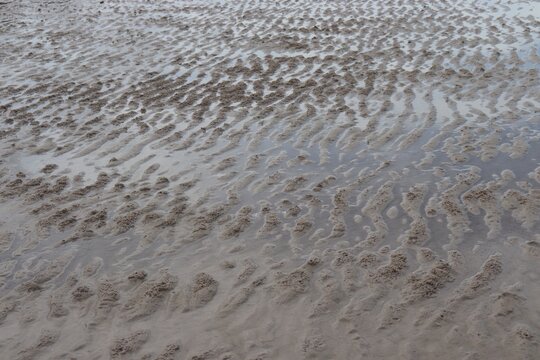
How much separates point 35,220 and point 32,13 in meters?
16.7

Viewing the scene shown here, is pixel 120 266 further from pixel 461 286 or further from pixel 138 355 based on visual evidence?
pixel 461 286

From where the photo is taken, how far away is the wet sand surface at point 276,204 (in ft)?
15.4

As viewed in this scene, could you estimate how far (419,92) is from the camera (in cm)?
1032

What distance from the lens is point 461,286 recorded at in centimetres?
506

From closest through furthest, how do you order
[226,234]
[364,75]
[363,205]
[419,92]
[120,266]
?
[120,266], [226,234], [363,205], [419,92], [364,75]

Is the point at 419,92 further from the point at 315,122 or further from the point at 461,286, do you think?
the point at 461,286

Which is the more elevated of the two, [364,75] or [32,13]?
[32,13]

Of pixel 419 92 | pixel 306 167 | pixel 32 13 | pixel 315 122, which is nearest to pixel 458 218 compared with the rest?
pixel 306 167

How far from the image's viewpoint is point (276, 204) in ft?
22.0

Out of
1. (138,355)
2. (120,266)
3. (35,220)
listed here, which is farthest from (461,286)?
(35,220)

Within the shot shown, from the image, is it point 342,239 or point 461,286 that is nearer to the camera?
point 461,286

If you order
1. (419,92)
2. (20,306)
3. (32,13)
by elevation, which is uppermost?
(32,13)

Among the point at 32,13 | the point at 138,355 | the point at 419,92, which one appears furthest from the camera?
the point at 32,13

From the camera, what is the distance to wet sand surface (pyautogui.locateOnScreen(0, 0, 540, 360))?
4.71 meters
